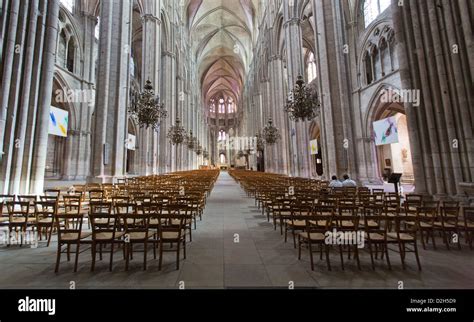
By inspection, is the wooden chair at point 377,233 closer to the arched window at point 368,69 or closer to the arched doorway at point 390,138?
the arched doorway at point 390,138

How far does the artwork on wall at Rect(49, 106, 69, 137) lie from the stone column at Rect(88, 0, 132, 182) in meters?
6.44

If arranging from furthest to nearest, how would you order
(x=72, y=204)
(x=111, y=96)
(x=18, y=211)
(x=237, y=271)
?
(x=111, y=96)
(x=72, y=204)
(x=18, y=211)
(x=237, y=271)

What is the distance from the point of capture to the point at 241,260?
356 centimetres

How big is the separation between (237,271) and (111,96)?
12.8 metres

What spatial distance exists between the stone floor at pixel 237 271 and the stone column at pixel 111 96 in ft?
27.8

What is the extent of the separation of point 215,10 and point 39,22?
4219cm

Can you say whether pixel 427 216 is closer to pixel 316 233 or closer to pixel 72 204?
pixel 316 233

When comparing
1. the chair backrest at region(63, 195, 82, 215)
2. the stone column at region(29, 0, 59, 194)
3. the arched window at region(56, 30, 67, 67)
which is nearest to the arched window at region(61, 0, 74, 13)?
the arched window at region(56, 30, 67, 67)

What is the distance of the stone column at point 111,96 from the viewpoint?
1197 centimetres

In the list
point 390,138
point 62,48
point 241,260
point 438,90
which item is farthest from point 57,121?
point 390,138

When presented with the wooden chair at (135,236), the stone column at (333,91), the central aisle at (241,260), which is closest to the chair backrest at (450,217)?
the central aisle at (241,260)

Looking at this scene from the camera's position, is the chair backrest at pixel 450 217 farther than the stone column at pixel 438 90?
No

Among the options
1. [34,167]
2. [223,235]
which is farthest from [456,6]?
[34,167]
